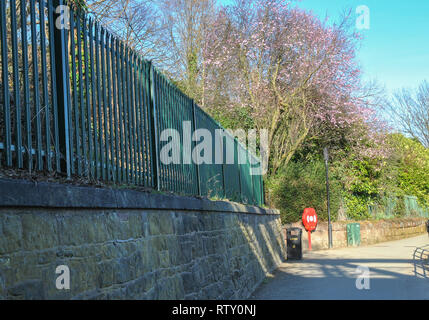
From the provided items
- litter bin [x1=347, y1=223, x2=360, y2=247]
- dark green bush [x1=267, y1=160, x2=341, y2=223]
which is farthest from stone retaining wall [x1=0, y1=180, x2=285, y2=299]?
litter bin [x1=347, y1=223, x2=360, y2=247]

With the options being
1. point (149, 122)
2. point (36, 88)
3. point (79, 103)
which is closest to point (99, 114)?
point (79, 103)

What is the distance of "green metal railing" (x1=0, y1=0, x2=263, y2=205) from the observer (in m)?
3.92

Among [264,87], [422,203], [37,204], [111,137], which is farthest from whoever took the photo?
[422,203]

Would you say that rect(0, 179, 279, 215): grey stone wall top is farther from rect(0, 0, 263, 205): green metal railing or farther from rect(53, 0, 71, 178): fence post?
rect(53, 0, 71, 178): fence post

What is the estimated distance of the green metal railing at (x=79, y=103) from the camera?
392 centimetres

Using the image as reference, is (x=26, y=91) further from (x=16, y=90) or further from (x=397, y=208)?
(x=397, y=208)

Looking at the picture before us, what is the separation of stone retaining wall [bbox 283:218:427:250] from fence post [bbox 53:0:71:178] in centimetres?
1669

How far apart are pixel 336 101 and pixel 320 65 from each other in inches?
68.4

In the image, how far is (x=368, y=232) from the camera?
2430 cm

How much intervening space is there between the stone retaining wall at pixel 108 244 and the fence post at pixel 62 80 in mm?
531

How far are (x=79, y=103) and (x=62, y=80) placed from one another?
1.71 feet

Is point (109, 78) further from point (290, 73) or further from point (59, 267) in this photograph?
point (290, 73)
